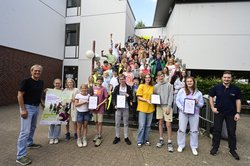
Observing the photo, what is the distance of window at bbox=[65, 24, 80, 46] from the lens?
16.0 metres

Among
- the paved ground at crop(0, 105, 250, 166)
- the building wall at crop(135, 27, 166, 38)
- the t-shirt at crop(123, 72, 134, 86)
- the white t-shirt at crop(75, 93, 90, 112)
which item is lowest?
the paved ground at crop(0, 105, 250, 166)

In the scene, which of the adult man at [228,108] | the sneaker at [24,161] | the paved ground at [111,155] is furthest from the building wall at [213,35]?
the sneaker at [24,161]

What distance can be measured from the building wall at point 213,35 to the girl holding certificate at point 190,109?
9.52m

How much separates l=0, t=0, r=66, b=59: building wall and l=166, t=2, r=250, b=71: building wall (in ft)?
31.7

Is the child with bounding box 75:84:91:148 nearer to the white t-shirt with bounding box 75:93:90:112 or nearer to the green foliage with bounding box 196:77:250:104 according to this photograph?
the white t-shirt with bounding box 75:93:90:112

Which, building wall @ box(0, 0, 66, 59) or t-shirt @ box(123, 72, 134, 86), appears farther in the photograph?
building wall @ box(0, 0, 66, 59)

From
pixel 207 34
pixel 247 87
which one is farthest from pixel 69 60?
pixel 247 87

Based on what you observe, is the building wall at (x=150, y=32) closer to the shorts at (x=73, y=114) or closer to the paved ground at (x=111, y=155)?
the paved ground at (x=111, y=155)

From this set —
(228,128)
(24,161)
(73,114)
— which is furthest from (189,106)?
(24,161)

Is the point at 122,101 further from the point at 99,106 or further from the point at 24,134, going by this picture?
the point at 24,134

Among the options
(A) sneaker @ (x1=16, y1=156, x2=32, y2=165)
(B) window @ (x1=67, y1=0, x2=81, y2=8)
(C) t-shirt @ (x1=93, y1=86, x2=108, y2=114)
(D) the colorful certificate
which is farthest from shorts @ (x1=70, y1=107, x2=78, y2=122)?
(B) window @ (x1=67, y1=0, x2=81, y2=8)

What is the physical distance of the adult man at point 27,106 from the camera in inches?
150

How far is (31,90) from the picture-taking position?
397cm

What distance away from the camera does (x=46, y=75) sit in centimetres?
1452
